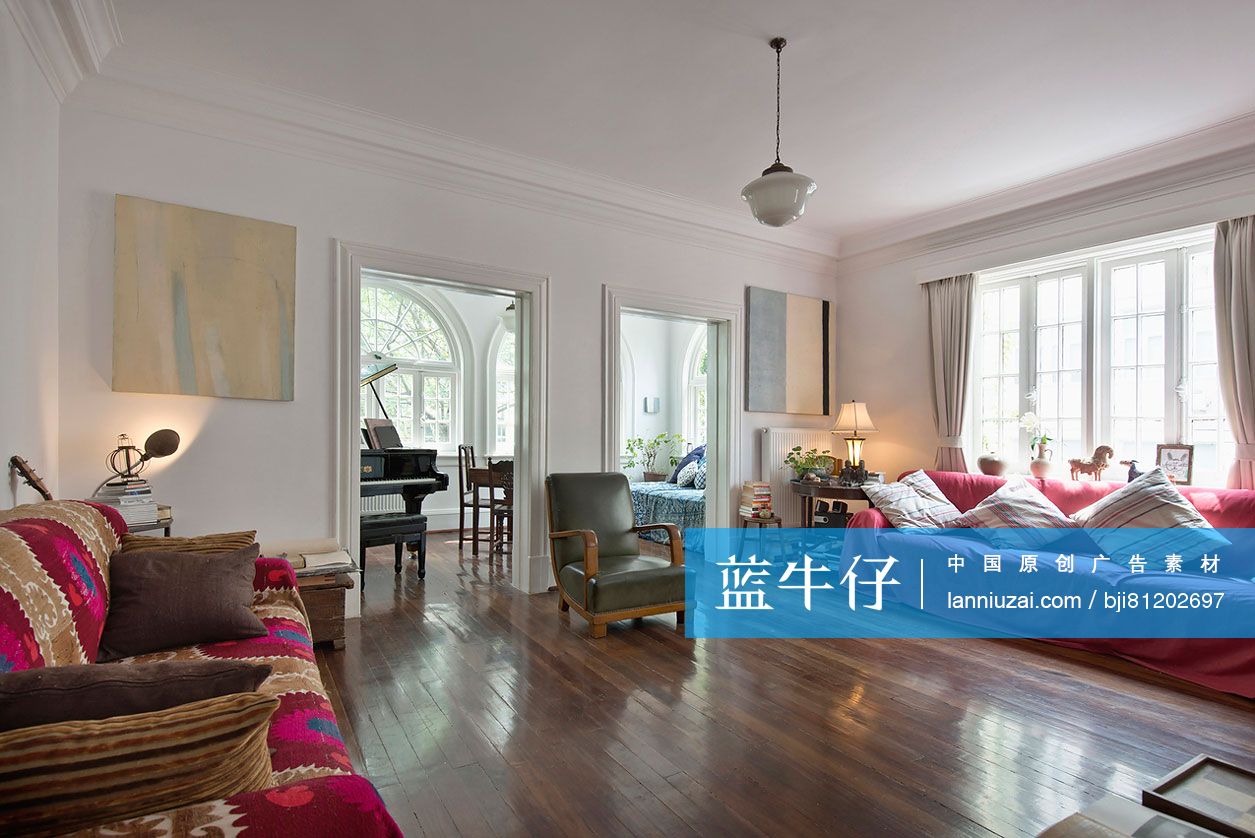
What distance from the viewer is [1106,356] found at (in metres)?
4.89

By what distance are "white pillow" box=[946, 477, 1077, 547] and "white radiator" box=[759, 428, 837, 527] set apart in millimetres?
1784

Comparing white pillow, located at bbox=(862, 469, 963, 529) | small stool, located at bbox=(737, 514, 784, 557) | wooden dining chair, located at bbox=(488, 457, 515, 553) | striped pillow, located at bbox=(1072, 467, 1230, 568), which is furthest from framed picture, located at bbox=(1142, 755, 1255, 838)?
wooden dining chair, located at bbox=(488, 457, 515, 553)

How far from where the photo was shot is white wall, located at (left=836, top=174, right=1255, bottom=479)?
4836 millimetres

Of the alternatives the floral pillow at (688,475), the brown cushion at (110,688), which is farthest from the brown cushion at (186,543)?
the floral pillow at (688,475)

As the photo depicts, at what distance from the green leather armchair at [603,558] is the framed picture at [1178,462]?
334 centimetres

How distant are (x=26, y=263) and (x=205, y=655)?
1.97m

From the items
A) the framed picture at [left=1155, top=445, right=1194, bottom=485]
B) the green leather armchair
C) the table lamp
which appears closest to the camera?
the green leather armchair

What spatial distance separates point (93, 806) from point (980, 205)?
628 centimetres

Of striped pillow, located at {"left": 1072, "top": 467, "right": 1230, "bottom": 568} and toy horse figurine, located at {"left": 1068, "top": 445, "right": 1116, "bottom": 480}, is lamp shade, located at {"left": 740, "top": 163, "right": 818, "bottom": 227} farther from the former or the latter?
toy horse figurine, located at {"left": 1068, "top": 445, "right": 1116, "bottom": 480}

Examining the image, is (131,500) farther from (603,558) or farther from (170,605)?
(603,558)

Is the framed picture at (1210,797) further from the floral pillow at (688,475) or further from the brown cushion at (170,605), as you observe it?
the floral pillow at (688,475)

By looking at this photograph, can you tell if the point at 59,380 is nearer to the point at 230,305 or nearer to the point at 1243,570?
the point at 230,305

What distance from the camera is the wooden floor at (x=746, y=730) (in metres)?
2.13

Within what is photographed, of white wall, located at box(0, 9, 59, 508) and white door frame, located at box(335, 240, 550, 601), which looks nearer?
white wall, located at box(0, 9, 59, 508)
